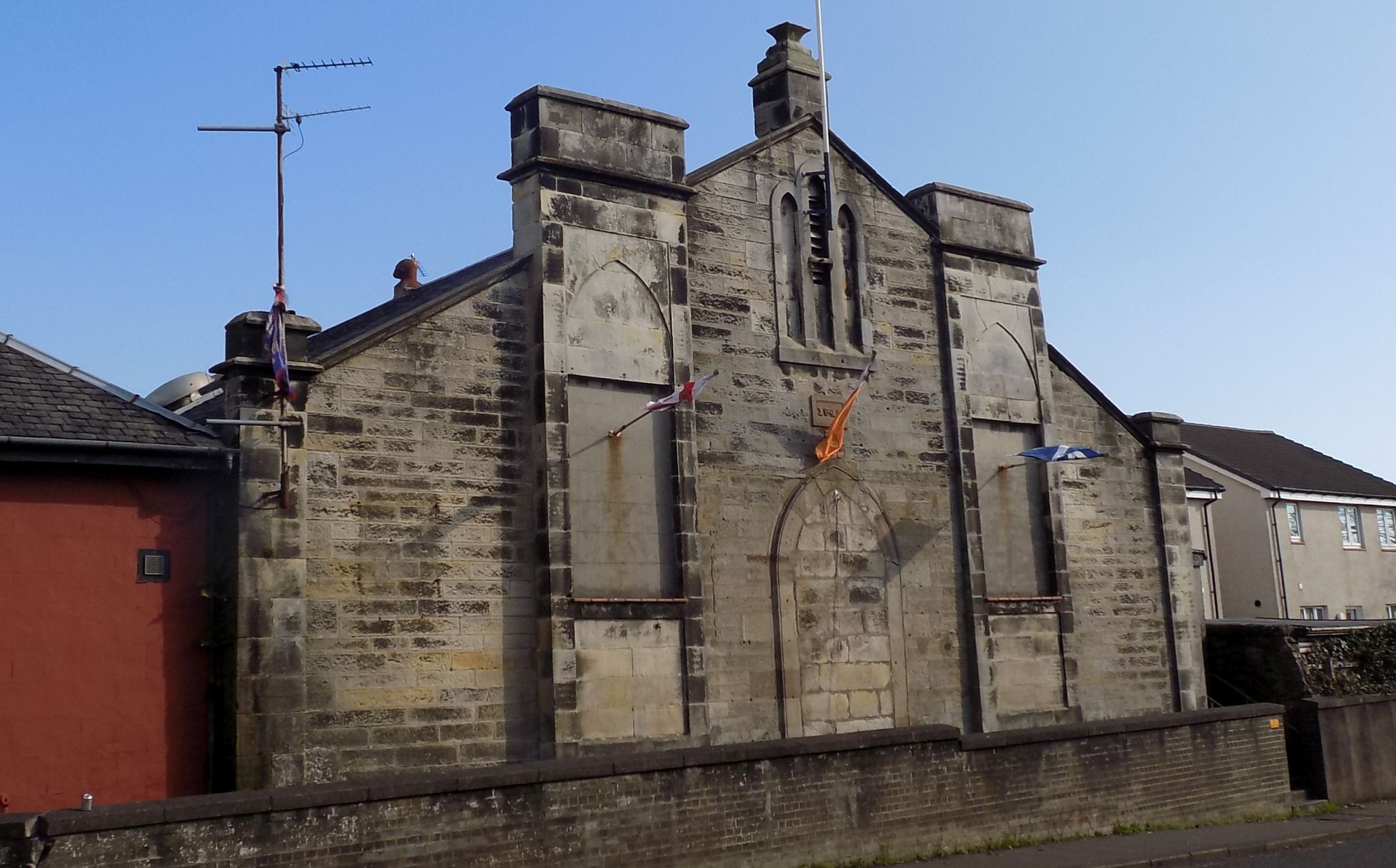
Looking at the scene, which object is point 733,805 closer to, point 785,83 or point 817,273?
point 817,273

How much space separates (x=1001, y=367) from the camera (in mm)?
20281

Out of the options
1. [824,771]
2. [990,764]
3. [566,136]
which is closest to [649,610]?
[824,771]

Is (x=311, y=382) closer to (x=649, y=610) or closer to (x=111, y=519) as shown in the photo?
(x=111, y=519)

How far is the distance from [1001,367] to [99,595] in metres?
12.4

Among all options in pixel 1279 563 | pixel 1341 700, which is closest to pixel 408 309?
pixel 1341 700

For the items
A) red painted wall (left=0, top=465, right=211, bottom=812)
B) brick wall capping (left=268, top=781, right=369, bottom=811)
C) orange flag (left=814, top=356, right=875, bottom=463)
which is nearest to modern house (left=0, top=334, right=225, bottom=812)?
red painted wall (left=0, top=465, right=211, bottom=812)

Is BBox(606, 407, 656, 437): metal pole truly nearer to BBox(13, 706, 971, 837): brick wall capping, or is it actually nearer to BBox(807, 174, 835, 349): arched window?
BBox(807, 174, 835, 349): arched window

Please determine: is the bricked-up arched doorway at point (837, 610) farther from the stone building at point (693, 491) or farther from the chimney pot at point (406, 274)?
the chimney pot at point (406, 274)

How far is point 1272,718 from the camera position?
800 inches

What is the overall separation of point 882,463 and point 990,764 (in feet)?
13.9

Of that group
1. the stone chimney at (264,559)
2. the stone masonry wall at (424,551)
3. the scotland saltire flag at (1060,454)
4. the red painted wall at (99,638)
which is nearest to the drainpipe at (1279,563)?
the scotland saltire flag at (1060,454)

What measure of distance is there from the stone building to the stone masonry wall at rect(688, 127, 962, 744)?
0.04m

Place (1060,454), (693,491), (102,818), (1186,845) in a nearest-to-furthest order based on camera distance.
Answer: (102,818)
(693,491)
(1186,845)
(1060,454)

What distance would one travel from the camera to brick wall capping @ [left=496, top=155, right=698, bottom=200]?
1571 cm
